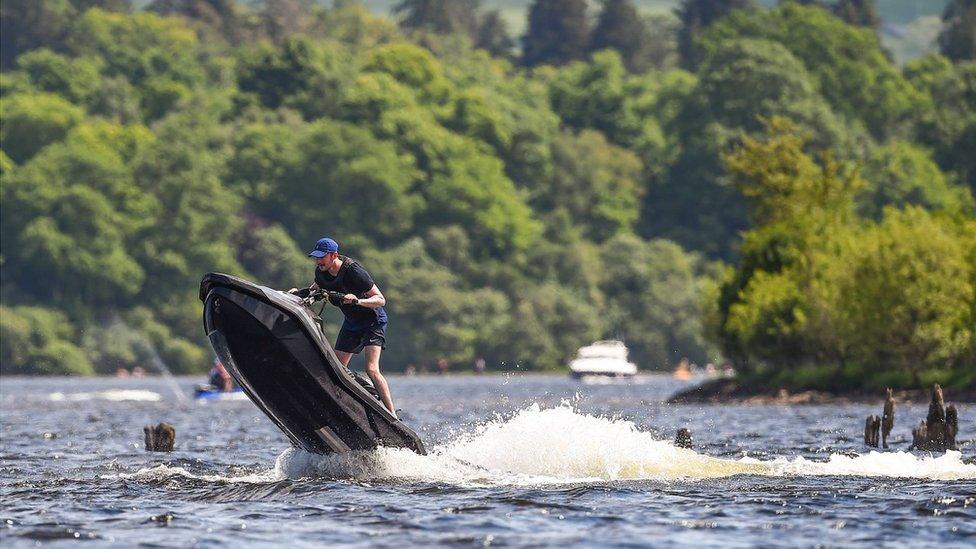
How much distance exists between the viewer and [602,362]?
130 m

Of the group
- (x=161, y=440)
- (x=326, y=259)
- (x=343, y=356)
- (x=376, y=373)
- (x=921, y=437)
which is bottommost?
(x=921, y=437)

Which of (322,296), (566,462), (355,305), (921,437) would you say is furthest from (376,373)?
(921,437)

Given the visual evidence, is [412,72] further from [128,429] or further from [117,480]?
[117,480]

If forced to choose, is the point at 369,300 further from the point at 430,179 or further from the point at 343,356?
the point at 430,179

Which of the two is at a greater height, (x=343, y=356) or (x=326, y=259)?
(x=326, y=259)

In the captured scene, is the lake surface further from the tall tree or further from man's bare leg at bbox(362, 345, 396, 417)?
the tall tree

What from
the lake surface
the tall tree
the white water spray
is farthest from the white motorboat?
the white water spray

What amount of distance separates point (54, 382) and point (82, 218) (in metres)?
24.9

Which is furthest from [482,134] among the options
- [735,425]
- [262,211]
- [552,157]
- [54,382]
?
[735,425]

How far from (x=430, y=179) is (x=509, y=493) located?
13031 cm

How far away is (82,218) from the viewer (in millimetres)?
A: 135250

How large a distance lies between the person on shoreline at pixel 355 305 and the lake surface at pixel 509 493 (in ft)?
4.38

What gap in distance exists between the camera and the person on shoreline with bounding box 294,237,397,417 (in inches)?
1038

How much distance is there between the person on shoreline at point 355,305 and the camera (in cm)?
2636
